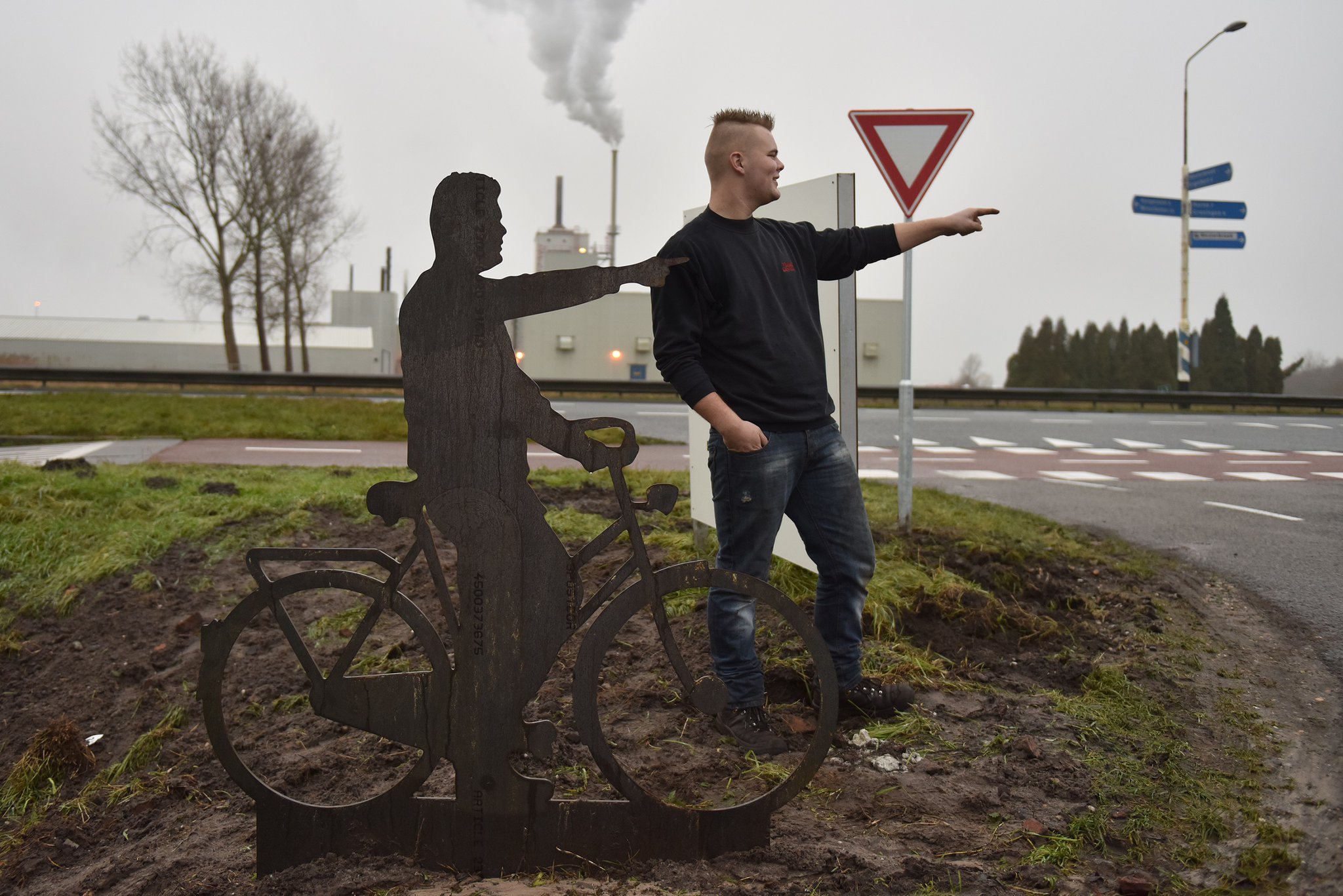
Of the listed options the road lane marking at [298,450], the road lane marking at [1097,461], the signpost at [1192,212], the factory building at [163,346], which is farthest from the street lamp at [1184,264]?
the factory building at [163,346]

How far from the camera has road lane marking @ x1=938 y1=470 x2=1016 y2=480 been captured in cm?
970

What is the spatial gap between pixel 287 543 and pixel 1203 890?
4.51 meters

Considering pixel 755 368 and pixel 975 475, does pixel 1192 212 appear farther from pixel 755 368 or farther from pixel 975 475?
pixel 755 368

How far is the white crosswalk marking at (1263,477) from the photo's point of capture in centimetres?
957

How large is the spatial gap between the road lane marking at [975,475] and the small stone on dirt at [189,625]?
718cm

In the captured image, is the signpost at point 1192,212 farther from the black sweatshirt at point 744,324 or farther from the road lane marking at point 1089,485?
the black sweatshirt at point 744,324

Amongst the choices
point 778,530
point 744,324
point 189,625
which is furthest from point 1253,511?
point 189,625

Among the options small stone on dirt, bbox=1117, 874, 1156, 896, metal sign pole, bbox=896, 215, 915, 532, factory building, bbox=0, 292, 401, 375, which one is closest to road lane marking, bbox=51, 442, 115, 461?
metal sign pole, bbox=896, 215, 915, 532

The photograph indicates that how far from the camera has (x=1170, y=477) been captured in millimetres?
10062

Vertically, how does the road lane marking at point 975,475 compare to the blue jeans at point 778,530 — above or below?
below

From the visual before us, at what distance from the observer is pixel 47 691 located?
393 cm

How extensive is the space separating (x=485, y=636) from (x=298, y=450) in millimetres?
9036

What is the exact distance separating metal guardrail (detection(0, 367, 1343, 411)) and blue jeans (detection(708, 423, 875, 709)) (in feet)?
58.8

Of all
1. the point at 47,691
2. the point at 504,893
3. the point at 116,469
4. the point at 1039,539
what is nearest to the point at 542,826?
the point at 504,893
